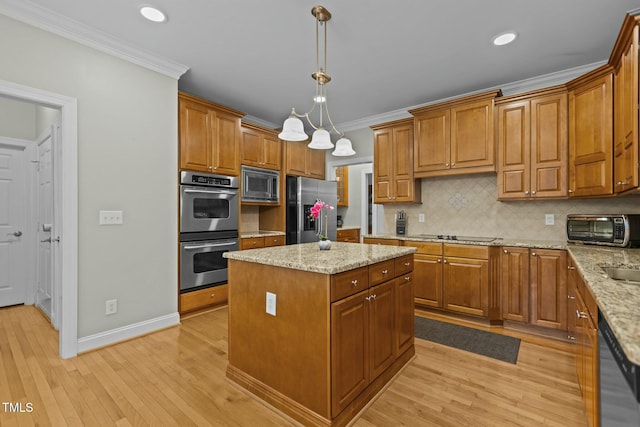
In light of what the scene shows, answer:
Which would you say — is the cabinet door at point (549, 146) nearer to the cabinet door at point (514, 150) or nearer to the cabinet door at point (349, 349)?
the cabinet door at point (514, 150)

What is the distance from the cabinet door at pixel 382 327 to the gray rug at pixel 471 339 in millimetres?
934

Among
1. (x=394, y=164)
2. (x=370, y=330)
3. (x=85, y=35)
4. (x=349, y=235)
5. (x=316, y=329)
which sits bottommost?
(x=370, y=330)

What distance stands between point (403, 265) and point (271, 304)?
104cm

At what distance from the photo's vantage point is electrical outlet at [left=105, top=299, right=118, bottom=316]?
8.93 ft

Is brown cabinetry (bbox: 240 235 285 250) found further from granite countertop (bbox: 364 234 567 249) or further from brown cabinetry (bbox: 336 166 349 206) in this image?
brown cabinetry (bbox: 336 166 349 206)

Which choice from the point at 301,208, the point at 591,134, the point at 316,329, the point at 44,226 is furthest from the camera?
the point at 301,208

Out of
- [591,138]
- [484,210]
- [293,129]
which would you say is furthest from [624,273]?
A: [293,129]

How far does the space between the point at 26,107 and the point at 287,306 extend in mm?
4376

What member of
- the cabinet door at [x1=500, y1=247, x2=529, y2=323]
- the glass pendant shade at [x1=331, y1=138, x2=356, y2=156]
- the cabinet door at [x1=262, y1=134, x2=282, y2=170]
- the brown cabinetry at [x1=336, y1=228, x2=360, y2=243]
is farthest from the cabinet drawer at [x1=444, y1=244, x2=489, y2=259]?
the cabinet door at [x1=262, y1=134, x2=282, y2=170]

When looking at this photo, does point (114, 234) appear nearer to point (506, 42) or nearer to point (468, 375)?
point (468, 375)

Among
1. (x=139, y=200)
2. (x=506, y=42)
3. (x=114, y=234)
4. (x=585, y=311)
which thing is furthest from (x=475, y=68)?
(x=114, y=234)

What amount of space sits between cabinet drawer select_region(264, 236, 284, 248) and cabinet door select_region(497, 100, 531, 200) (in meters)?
2.85

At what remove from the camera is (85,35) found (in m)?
2.54

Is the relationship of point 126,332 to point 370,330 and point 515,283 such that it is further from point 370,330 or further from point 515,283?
point 515,283
